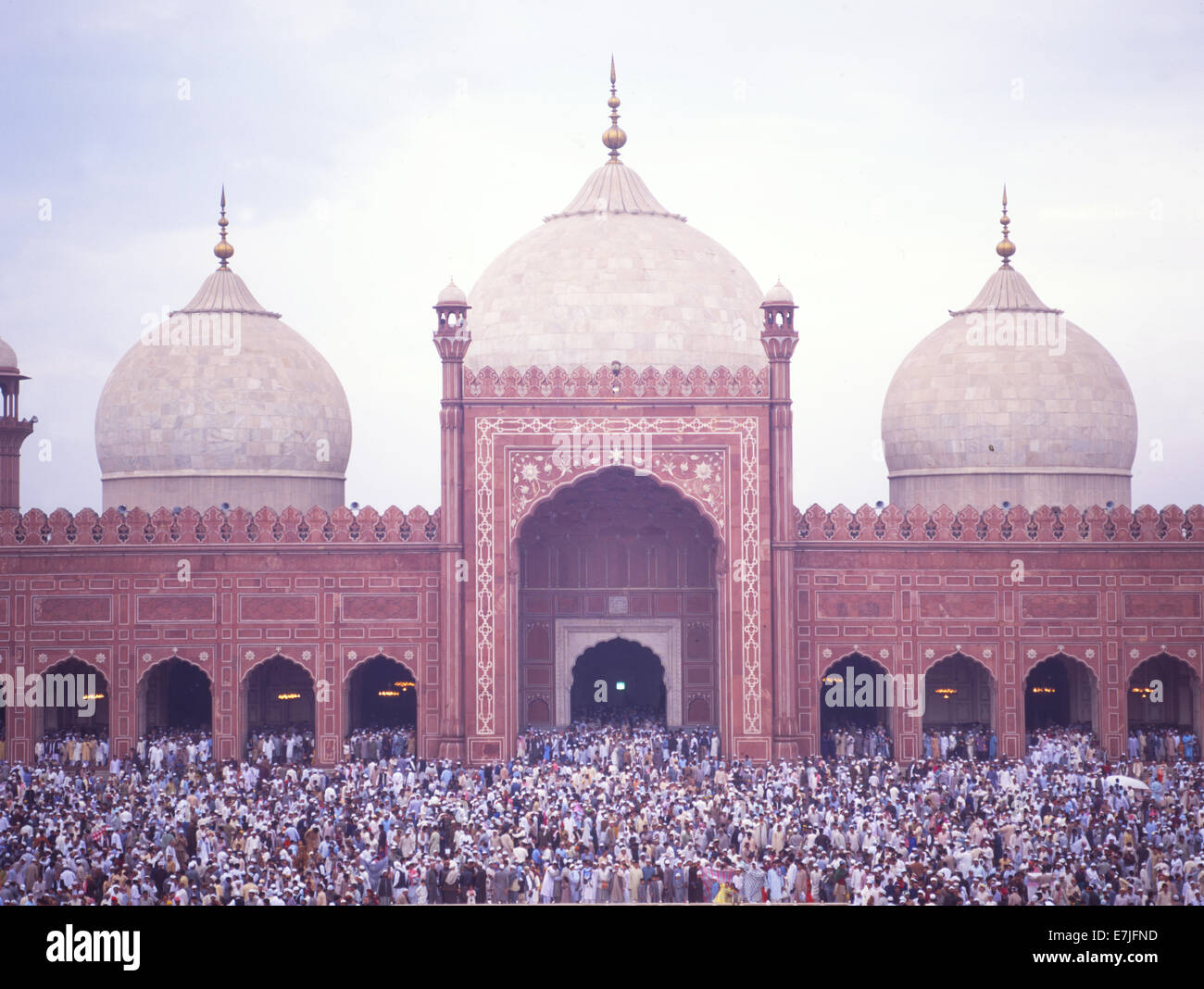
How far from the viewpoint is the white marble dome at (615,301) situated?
102 feet

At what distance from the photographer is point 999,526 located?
27672 millimetres

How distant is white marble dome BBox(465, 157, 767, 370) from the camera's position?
31.0m

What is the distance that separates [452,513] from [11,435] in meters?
8.98

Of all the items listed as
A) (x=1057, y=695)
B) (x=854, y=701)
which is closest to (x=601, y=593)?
(x=854, y=701)

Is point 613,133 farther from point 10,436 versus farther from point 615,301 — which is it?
point 10,436

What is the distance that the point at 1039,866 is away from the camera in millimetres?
17859

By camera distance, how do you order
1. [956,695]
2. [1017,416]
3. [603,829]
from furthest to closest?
[1017,416] → [956,695] → [603,829]

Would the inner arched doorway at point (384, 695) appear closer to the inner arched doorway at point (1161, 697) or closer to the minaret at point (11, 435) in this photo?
the minaret at point (11, 435)

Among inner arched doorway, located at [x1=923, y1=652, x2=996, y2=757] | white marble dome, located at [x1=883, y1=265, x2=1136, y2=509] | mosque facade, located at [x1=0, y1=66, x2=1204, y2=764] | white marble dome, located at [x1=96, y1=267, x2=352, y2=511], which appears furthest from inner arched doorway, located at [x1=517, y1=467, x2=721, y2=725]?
white marble dome, located at [x1=883, y1=265, x2=1136, y2=509]

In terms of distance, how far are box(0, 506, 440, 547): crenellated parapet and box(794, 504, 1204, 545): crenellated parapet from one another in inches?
263

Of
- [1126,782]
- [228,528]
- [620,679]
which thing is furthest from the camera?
[620,679]

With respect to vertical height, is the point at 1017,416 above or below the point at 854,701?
above
